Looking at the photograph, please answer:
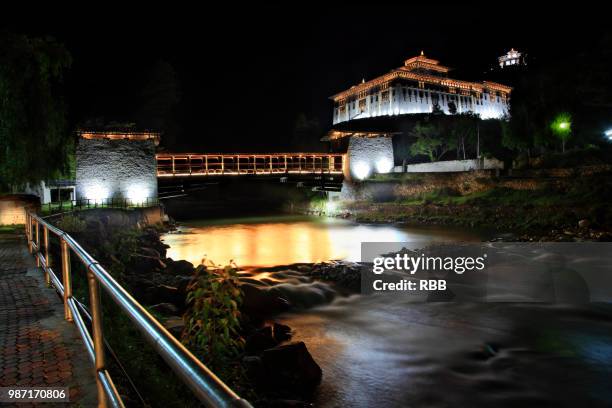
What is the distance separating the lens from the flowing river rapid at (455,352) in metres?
7.71

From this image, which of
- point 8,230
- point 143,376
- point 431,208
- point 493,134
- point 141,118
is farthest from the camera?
point 141,118

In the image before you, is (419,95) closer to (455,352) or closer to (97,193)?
(97,193)

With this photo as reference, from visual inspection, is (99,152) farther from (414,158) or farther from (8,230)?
(414,158)

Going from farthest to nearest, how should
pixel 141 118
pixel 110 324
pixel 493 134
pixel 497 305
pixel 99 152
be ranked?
pixel 141 118, pixel 493 134, pixel 99 152, pixel 497 305, pixel 110 324

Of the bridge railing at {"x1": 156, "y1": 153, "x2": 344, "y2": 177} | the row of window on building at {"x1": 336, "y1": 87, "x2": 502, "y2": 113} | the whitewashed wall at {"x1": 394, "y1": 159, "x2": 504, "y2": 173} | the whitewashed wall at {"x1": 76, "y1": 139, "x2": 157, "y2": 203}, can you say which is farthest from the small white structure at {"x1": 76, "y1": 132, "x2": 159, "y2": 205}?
the row of window on building at {"x1": 336, "y1": 87, "x2": 502, "y2": 113}

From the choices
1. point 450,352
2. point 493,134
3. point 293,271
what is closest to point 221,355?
point 450,352

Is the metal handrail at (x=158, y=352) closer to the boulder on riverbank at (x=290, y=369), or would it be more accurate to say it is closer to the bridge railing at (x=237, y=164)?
the boulder on riverbank at (x=290, y=369)

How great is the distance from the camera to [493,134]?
45.0 m

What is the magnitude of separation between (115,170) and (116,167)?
0.21 meters

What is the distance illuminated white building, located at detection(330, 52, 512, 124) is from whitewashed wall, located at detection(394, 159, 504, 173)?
23.2 m

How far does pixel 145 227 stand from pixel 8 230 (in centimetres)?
1073

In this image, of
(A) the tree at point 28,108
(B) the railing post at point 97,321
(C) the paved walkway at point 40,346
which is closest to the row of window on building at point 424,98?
(A) the tree at point 28,108

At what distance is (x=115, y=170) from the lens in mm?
30219

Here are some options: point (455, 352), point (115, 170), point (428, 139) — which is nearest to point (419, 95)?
point (428, 139)
